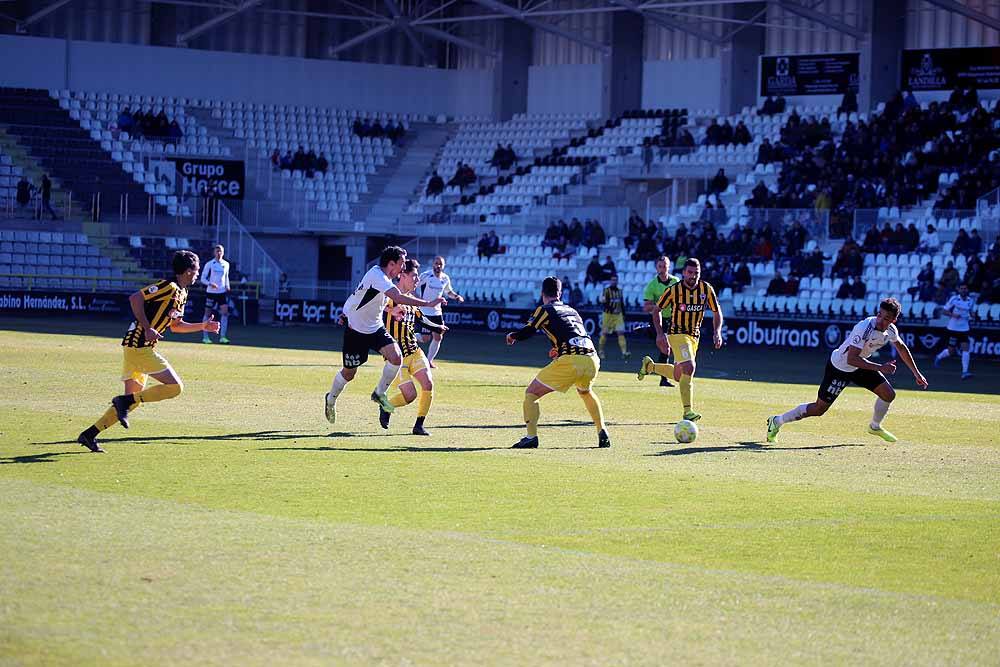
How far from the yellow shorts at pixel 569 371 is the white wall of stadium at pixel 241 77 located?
43.6 meters

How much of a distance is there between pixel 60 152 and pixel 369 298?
38.1 meters

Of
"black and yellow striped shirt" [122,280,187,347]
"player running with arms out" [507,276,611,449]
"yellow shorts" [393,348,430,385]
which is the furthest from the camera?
"yellow shorts" [393,348,430,385]

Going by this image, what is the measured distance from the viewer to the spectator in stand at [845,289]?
38.5 m

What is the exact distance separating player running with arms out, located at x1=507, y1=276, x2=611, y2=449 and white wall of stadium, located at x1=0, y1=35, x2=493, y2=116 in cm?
4347

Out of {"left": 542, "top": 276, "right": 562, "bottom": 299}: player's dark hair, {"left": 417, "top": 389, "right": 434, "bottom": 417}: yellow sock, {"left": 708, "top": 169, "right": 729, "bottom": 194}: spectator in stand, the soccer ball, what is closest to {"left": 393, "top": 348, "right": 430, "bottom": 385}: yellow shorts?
{"left": 417, "top": 389, "right": 434, "bottom": 417}: yellow sock

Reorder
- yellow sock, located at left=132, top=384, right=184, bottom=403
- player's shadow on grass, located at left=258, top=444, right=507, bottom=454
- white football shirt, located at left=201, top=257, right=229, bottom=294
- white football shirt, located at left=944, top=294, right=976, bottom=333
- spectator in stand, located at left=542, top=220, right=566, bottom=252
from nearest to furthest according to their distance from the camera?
1. yellow sock, located at left=132, top=384, right=184, bottom=403
2. player's shadow on grass, located at left=258, top=444, right=507, bottom=454
3. white football shirt, located at left=944, top=294, right=976, bottom=333
4. white football shirt, located at left=201, top=257, right=229, bottom=294
5. spectator in stand, located at left=542, top=220, right=566, bottom=252

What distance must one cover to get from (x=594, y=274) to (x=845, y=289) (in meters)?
7.99

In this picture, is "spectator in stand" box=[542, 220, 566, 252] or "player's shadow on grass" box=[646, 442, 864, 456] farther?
"spectator in stand" box=[542, 220, 566, 252]

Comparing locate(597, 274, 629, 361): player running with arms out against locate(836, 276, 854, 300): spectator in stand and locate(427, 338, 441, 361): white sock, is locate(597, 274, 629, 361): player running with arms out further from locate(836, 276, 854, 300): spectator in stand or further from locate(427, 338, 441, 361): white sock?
locate(836, 276, 854, 300): spectator in stand

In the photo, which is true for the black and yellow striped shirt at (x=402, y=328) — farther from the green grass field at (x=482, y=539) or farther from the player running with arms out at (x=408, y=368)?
the green grass field at (x=482, y=539)

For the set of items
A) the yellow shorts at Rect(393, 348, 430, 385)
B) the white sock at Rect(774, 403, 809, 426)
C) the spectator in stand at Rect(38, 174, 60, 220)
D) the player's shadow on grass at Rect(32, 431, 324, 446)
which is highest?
the spectator in stand at Rect(38, 174, 60, 220)

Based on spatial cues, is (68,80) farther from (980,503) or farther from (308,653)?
(308,653)

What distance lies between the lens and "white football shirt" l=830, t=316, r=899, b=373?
55.5 ft

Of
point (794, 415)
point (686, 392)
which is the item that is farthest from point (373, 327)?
point (794, 415)
